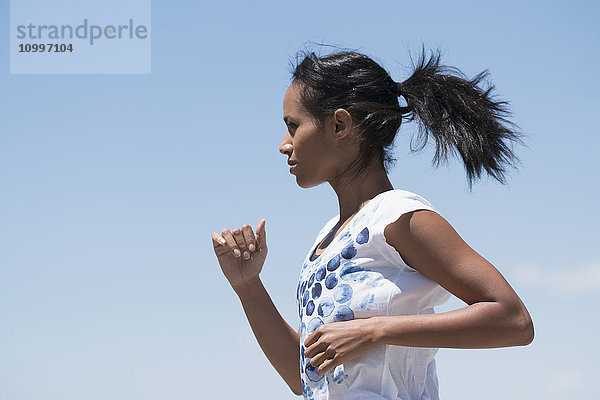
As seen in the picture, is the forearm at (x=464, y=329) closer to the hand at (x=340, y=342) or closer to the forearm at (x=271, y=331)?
the hand at (x=340, y=342)

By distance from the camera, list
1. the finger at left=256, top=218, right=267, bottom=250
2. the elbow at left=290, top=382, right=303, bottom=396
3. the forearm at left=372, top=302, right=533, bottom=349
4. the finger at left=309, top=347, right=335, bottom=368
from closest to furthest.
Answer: the forearm at left=372, top=302, right=533, bottom=349
the finger at left=309, top=347, right=335, bottom=368
the elbow at left=290, top=382, right=303, bottom=396
the finger at left=256, top=218, right=267, bottom=250

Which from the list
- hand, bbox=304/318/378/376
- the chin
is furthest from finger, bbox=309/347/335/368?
the chin

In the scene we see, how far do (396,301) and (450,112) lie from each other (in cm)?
73

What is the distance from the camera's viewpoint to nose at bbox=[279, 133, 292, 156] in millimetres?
2793

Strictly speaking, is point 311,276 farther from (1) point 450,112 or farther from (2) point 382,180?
(1) point 450,112

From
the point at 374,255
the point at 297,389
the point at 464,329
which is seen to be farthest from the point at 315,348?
the point at 297,389

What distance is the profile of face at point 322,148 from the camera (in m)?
2.74

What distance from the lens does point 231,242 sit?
298 centimetres

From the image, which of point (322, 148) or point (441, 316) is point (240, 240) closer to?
point (322, 148)

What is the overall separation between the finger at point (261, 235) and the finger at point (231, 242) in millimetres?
88

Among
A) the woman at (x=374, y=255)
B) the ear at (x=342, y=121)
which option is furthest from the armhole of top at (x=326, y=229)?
the ear at (x=342, y=121)

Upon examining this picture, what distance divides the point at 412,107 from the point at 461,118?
0.61 ft

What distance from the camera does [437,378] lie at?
2.54m

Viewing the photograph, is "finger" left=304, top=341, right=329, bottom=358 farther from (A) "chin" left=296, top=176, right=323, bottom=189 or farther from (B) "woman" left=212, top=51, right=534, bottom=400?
(A) "chin" left=296, top=176, right=323, bottom=189
